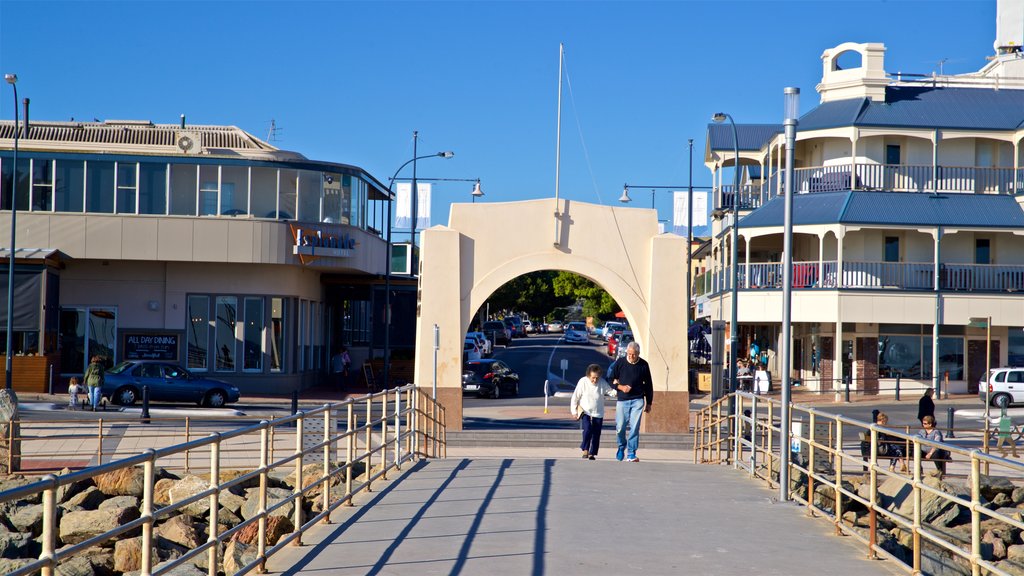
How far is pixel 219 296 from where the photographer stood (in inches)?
1544

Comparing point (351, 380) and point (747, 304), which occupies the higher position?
point (747, 304)

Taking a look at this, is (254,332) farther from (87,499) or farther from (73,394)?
(87,499)

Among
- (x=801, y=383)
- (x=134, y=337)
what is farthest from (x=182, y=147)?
(x=801, y=383)

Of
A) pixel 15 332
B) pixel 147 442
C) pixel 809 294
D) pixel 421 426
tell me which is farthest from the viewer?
pixel 809 294

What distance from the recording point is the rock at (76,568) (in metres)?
12.2

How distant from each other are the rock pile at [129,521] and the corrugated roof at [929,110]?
31.3 meters

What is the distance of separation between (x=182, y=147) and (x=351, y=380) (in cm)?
1187

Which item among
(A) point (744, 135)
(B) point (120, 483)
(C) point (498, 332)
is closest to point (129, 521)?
(B) point (120, 483)

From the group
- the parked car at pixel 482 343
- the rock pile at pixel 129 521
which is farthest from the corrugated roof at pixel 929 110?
the rock pile at pixel 129 521

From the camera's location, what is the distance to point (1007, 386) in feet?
125

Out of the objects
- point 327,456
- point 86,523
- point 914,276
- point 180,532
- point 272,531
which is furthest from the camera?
point 914,276

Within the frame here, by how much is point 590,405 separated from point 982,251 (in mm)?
32230

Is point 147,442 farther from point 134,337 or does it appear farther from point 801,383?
point 801,383

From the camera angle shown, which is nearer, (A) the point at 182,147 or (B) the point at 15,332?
(B) the point at 15,332
